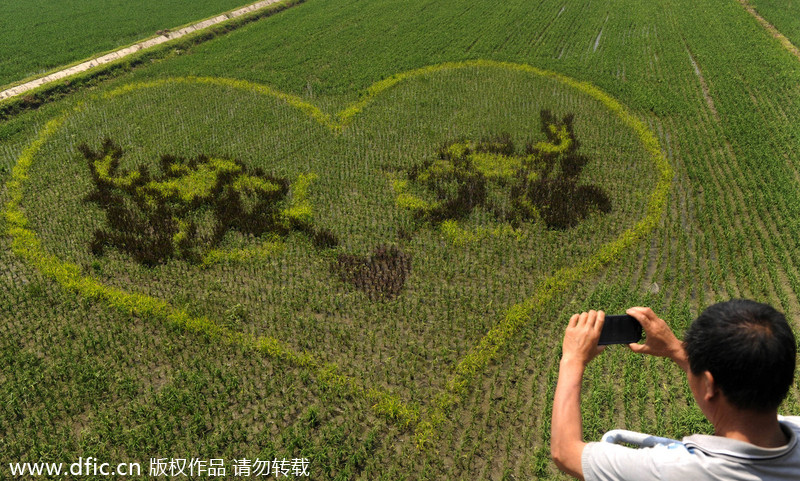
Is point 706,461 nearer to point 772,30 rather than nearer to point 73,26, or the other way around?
point 772,30

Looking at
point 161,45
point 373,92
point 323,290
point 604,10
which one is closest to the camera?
point 323,290

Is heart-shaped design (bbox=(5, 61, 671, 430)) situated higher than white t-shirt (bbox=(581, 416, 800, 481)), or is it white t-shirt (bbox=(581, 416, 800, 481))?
white t-shirt (bbox=(581, 416, 800, 481))

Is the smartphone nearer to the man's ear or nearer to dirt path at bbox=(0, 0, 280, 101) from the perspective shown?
the man's ear

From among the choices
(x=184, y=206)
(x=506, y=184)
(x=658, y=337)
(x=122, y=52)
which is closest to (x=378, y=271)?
(x=506, y=184)

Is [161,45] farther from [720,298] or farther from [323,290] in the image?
[720,298]

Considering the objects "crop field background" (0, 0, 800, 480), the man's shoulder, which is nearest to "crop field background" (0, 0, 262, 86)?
"crop field background" (0, 0, 800, 480)

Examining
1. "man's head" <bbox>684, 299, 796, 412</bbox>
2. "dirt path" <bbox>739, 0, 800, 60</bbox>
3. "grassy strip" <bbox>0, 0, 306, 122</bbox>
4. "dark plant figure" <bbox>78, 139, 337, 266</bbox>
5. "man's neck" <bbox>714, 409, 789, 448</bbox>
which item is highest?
"grassy strip" <bbox>0, 0, 306, 122</bbox>

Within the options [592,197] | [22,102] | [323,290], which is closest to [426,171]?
[592,197]
